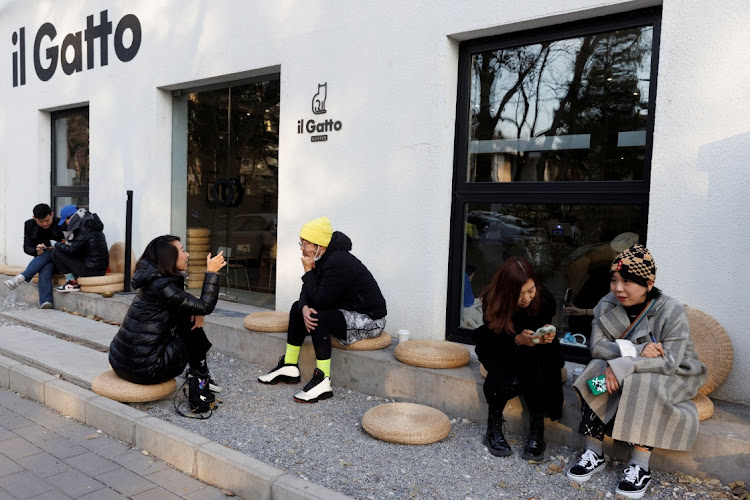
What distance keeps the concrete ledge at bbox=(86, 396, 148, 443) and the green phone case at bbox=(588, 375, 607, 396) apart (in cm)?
290

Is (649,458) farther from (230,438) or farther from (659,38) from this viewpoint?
(659,38)

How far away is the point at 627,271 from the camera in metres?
3.32

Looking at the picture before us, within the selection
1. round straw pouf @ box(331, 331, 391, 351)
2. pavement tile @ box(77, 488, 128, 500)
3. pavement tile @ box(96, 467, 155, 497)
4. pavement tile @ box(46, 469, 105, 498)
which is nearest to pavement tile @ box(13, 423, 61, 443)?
pavement tile @ box(46, 469, 105, 498)

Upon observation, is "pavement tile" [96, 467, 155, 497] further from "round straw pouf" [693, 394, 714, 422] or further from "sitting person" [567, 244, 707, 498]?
"round straw pouf" [693, 394, 714, 422]

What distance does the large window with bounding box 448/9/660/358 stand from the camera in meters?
4.41

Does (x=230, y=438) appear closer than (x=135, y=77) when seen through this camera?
Yes

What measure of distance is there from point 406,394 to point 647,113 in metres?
2.76

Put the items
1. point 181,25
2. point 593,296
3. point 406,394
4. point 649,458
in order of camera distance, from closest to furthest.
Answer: point 649,458
point 406,394
point 593,296
point 181,25

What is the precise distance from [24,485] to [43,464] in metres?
0.28

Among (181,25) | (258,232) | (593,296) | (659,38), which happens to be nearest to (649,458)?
(593,296)

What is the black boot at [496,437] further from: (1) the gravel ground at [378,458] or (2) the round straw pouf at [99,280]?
(2) the round straw pouf at [99,280]

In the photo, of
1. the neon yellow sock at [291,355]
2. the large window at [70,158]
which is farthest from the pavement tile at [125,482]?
the large window at [70,158]

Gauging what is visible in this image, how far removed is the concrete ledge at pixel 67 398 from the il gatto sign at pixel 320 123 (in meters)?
3.14

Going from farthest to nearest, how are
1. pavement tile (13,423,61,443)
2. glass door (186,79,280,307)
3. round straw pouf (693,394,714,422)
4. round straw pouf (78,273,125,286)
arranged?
round straw pouf (78,273,125,286), glass door (186,79,280,307), pavement tile (13,423,61,443), round straw pouf (693,394,714,422)
